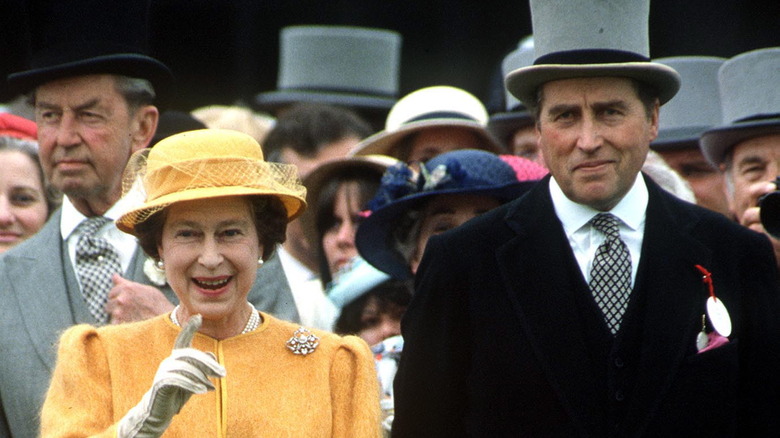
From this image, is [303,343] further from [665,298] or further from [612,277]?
[665,298]

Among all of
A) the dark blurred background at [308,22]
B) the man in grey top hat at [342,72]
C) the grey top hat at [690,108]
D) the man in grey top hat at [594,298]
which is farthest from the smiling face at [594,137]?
the dark blurred background at [308,22]

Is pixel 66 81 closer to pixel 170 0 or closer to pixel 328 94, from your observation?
pixel 328 94

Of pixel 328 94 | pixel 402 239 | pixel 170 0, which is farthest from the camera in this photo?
pixel 170 0

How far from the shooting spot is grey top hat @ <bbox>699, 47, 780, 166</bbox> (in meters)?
6.37

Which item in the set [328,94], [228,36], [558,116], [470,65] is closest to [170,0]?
[228,36]

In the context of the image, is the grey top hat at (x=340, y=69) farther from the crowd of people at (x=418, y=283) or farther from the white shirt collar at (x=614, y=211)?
the white shirt collar at (x=614, y=211)

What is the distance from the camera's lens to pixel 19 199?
6.36 meters

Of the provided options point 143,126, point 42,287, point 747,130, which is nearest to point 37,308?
point 42,287

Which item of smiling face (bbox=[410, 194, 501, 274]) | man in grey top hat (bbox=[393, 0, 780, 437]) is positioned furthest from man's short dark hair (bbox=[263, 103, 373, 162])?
man in grey top hat (bbox=[393, 0, 780, 437])

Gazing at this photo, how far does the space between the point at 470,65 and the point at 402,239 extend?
679cm

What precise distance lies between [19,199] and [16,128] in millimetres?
376

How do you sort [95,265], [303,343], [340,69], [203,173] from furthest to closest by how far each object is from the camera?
[340,69] → [95,265] → [303,343] → [203,173]

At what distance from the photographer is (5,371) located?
5211 millimetres

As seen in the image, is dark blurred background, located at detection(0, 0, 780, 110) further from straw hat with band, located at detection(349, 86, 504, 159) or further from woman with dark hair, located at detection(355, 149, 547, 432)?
woman with dark hair, located at detection(355, 149, 547, 432)
